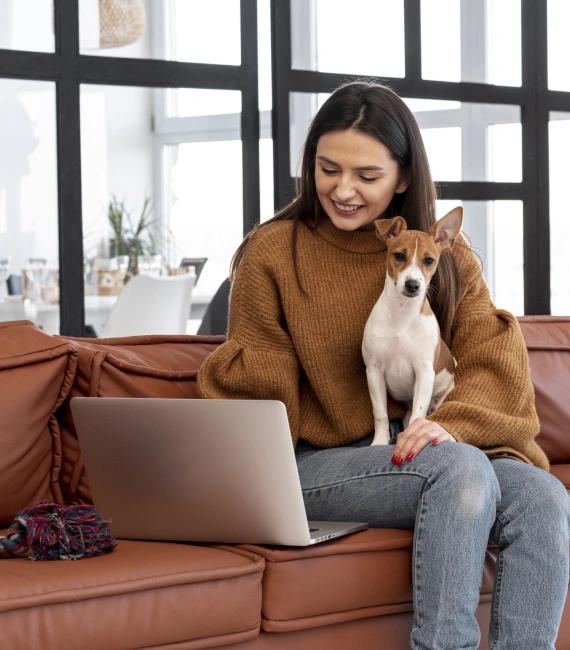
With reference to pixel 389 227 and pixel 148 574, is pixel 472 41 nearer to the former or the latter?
pixel 389 227

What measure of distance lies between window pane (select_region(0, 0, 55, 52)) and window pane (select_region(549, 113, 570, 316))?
8.51 ft

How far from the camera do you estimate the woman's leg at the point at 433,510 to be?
1.69 meters

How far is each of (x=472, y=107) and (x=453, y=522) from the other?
3.61 metres

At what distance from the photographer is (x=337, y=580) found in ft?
5.91

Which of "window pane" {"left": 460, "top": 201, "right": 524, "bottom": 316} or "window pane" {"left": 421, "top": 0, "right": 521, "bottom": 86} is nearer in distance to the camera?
"window pane" {"left": 421, "top": 0, "right": 521, "bottom": 86}

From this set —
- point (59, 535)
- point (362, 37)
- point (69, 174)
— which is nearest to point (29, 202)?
point (69, 174)

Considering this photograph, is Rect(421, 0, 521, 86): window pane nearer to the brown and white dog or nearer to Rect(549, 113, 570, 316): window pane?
Rect(549, 113, 570, 316): window pane

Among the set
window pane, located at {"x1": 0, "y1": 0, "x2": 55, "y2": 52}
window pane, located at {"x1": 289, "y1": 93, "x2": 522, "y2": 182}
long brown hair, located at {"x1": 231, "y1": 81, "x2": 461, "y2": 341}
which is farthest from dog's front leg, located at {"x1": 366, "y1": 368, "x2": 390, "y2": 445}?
window pane, located at {"x1": 289, "y1": 93, "x2": 522, "y2": 182}

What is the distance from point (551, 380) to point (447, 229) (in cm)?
83

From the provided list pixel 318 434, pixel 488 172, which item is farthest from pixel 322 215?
pixel 488 172

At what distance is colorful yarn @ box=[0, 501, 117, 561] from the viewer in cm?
171

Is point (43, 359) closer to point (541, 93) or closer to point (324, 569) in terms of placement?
point (324, 569)

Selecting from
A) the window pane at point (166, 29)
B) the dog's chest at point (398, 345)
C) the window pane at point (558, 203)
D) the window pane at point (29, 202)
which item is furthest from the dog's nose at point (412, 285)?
the window pane at point (558, 203)

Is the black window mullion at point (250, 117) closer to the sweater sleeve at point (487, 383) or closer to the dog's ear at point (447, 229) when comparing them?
the sweater sleeve at point (487, 383)
